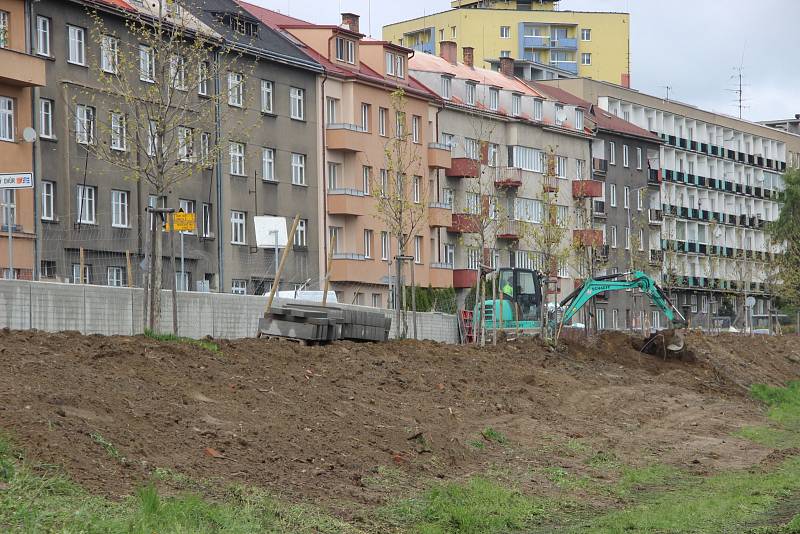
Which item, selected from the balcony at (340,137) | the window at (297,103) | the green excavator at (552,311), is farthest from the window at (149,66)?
the balcony at (340,137)

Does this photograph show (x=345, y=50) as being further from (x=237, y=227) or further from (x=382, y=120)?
(x=237, y=227)

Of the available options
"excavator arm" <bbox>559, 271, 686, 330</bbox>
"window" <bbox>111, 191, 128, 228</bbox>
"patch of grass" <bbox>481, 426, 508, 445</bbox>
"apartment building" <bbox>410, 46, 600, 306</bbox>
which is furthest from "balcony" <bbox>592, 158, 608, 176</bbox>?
"patch of grass" <bbox>481, 426, 508, 445</bbox>

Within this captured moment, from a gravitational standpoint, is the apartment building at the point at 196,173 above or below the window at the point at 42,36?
below

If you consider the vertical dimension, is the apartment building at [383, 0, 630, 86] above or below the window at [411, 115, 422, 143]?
above

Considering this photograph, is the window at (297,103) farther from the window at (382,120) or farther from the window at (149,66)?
the window at (149,66)

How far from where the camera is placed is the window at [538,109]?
306 ft

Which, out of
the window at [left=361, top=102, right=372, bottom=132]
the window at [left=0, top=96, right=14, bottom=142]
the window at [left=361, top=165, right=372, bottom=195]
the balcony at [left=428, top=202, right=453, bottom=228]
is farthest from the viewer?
the balcony at [left=428, top=202, right=453, bottom=228]

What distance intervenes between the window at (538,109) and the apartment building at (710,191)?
1493 cm

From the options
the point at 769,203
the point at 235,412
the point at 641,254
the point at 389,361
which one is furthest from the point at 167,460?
the point at 769,203

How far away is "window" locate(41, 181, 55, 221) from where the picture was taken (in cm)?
5209

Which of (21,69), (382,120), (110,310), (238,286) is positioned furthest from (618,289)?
(382,120)

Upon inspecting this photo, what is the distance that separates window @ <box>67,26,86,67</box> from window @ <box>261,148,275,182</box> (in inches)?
495

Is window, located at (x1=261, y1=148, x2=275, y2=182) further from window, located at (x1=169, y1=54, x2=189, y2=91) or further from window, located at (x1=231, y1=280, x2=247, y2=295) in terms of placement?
window, located at (x1=169, y1=54, x2=189, y2=91)

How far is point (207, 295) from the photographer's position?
34.7 m
